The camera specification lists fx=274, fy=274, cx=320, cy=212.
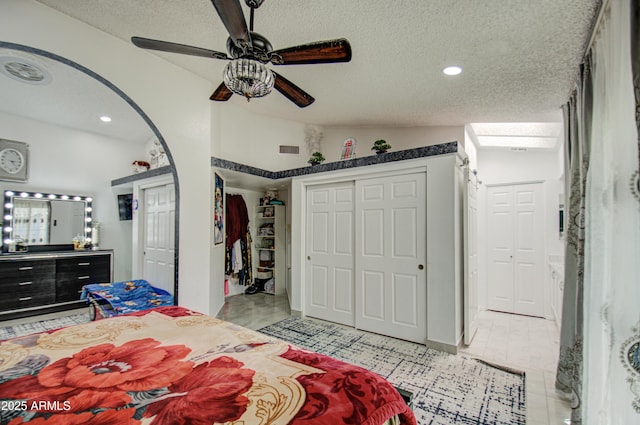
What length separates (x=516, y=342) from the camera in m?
3.25

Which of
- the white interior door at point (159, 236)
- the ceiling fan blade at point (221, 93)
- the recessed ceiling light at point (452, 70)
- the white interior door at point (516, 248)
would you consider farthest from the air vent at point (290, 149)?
the white interior door at point (516, 248)

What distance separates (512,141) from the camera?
423 centimetres

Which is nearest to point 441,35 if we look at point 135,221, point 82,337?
point 82,337

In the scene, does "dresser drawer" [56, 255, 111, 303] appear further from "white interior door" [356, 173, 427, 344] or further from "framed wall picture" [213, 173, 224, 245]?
"white interior door" [356, 173, 427, 344]

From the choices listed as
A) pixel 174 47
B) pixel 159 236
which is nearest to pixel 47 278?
pixel 159 236

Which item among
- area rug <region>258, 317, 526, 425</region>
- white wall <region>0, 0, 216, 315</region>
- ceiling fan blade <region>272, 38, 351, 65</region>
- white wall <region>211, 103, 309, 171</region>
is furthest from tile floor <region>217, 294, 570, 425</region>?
ceiling fan blade <region>272, 38, 351, 65</region>

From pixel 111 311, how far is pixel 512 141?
5.88m

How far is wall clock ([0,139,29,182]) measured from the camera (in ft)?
11.9

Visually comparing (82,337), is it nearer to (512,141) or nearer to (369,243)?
(369,243)

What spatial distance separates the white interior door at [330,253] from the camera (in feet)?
12.0

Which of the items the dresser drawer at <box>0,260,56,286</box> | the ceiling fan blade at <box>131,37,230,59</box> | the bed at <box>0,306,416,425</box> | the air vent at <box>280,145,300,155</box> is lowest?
the dresser drawer at <box>0,260,56,286</box>

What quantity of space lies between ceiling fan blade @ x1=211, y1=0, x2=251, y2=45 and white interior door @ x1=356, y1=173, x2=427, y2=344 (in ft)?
7.67

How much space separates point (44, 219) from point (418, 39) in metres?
5.39

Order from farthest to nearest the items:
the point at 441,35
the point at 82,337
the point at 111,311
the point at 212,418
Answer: the point at 111,311 < the point at 441,35 < the point at 82,337 < the point at 212,418
